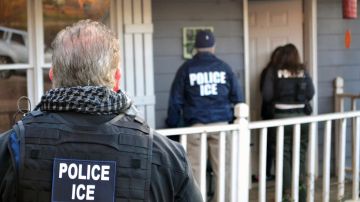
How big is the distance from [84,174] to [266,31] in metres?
4.91

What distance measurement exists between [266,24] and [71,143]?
4.92 metres

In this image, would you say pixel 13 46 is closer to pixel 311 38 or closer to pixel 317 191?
pixel 311 38

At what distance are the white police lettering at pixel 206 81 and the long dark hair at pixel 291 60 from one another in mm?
1006

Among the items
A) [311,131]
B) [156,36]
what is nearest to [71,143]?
[311,131]

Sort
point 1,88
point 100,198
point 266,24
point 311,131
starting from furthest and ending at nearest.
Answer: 1. point 266,24
2. point 1,88
3. point 311,131
4. point 100,198

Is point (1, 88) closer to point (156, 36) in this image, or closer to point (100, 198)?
point (156, 36)

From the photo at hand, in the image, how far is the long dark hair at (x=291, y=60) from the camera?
559 centimetres

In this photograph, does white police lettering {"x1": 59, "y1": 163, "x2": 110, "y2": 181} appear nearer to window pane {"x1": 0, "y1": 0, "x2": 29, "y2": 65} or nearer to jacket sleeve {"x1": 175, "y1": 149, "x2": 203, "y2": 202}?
jacket sleeve {"x1": 175, "y1": 149, "x2": 203, "y2": 202}

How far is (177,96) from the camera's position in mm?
4961

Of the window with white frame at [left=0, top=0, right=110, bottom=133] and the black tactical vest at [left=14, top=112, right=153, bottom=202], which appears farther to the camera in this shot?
the window with white frame at [left=0, top=0, right=110, bottom=133]

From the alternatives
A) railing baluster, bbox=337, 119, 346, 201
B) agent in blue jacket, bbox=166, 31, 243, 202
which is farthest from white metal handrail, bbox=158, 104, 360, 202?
agent in blue jacket, bbox=166, 31, 243, 202

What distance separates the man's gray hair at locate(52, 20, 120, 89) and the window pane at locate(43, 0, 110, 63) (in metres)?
3.34

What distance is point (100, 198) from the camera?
1.69 metres

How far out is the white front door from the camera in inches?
247
